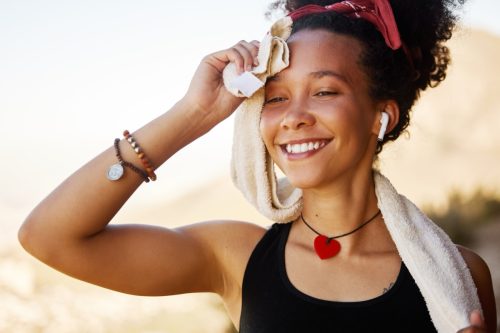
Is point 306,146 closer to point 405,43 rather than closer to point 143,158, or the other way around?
point 143,158

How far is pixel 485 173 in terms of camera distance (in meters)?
7.34

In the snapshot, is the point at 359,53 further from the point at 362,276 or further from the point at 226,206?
the point at 226,206

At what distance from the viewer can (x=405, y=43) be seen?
7.91ft

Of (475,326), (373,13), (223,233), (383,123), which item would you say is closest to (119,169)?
(223,233)

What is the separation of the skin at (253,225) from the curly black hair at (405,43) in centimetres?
5

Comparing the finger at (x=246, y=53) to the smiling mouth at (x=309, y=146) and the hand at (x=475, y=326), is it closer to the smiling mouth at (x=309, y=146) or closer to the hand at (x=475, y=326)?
the smiling mouth at (x=309, y=146)

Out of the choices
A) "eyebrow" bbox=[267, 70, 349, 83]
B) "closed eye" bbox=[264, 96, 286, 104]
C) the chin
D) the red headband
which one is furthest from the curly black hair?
the chin

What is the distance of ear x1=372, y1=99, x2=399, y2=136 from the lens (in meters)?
2.31

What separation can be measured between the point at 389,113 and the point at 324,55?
14.1 inches

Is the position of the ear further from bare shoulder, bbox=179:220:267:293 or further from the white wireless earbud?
bare shoulder, bbox=179:220:267:293

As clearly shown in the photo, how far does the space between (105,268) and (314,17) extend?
3.52 ft

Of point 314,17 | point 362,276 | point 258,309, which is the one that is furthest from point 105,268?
point 314,17

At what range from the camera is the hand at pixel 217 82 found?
2.17m

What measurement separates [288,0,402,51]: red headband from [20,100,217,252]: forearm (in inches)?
26.9
